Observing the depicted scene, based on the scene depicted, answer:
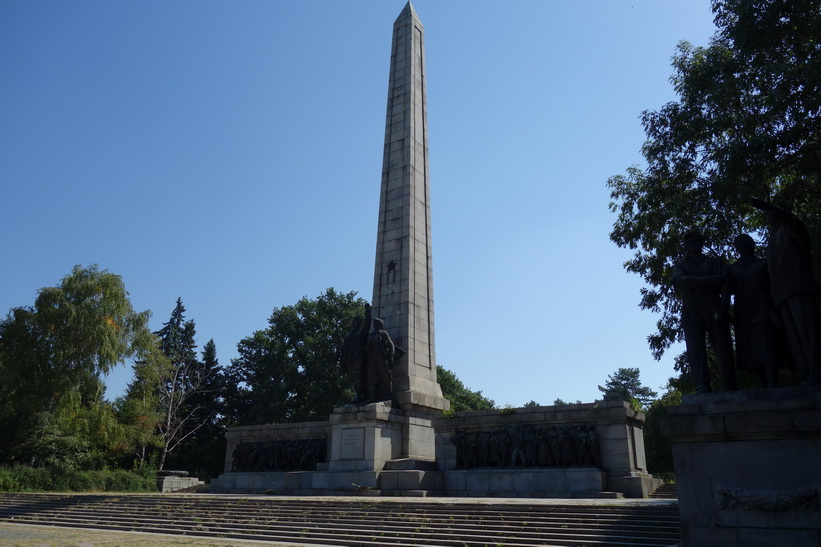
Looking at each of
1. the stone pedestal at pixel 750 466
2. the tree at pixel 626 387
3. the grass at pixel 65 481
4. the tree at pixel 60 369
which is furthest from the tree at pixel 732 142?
the tree at pixel 626 387

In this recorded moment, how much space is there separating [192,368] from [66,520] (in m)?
36.8

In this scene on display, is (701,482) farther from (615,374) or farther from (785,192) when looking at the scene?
(615,374)

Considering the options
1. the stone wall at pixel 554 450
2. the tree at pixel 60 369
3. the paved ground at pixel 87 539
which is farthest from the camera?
the tree at pixel 60 369

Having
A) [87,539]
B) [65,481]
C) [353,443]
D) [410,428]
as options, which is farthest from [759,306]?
[65,481]

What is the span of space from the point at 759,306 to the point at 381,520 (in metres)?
7.45

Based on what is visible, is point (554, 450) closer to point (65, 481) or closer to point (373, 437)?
point (373, 437)

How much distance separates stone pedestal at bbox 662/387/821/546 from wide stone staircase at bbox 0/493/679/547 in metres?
1.67

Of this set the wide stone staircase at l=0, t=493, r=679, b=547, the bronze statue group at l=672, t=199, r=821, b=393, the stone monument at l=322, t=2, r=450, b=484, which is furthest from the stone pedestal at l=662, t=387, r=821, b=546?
the stone monument at l=322, t=2, r=450, b=484

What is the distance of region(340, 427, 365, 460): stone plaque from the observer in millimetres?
17438

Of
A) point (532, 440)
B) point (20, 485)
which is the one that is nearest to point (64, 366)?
point (20, 485)

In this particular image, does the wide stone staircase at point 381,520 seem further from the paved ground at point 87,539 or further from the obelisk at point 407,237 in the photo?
the obelisk at point 407,237

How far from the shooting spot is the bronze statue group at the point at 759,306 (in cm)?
682

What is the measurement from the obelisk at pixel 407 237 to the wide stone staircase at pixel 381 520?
254 inches

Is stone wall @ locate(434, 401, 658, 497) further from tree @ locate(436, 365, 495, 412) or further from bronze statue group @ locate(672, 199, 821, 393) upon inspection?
tree @ locate(436, 365, 495, 412)
